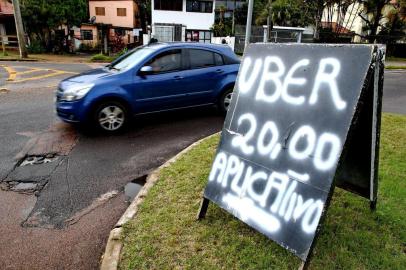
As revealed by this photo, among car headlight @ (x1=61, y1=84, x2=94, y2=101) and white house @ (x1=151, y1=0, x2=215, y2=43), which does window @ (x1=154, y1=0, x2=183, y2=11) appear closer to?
white house @ (x1=151, y1=0, x2=215, y2=43)

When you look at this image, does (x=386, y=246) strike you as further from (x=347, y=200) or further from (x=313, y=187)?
(x=313, y=187)

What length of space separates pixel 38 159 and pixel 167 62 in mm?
2976

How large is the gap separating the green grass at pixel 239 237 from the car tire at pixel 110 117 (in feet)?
8.13

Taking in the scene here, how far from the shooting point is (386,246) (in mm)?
3012

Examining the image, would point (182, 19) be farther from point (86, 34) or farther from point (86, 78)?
point (86, 78)

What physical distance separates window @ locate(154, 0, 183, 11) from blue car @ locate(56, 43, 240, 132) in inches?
1142

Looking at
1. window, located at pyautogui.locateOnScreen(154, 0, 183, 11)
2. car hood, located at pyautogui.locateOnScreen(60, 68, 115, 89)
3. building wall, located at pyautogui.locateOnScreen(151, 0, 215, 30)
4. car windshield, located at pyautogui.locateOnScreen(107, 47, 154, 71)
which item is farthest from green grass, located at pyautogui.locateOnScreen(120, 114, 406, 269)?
window, located at pyautogui.locateOnScreen(154, 0, 183, 11)

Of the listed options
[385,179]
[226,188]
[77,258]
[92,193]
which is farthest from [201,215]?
[385,179]

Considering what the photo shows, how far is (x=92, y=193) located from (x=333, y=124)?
118 inches

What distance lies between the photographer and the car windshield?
21.2 ft

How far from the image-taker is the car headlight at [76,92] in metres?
5.91

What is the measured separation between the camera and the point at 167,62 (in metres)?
6.63

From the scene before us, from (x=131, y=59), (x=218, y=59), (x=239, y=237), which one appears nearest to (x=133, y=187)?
(x=239, y=237)

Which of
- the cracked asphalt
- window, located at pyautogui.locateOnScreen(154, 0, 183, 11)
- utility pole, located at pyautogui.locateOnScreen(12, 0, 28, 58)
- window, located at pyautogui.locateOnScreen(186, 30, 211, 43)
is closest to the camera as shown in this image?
the cracked asphalt
